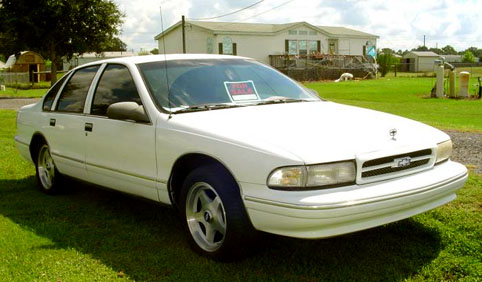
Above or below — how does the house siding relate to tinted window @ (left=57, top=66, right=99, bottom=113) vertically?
above

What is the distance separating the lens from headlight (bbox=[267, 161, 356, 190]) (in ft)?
11.5

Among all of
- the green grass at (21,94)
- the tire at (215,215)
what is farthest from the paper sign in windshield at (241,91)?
the green grass at (21,94)

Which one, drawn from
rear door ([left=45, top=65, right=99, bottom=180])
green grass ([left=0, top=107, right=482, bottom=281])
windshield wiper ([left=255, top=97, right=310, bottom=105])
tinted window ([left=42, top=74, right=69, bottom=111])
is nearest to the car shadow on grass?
green grass ([left=0, top=107, right=482, bottom=281])

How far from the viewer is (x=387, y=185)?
367 centimetres

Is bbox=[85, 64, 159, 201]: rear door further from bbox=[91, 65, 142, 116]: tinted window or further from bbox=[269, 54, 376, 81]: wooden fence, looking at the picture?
bbox=[269, 54, 376, 81]: wooden fence

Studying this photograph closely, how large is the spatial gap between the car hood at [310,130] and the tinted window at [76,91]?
1.73 meters

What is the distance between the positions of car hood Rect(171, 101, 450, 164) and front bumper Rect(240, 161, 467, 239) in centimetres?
23

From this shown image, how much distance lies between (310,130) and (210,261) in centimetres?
120

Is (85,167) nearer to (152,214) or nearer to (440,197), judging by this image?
(152,214)

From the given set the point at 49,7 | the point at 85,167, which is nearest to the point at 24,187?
the point at 85,167

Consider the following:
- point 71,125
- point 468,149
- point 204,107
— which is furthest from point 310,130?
point 468,149

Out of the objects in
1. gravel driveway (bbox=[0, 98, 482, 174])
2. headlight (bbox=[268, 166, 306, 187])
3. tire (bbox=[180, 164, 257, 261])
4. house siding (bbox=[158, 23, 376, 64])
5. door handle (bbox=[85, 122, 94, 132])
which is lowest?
gravel driveway (bbox=[0, 98, 482, 174])

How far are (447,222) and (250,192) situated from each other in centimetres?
200

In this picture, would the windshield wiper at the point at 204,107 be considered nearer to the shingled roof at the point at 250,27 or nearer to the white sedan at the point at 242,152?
the white sedan at the point at 242,152
